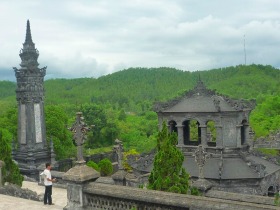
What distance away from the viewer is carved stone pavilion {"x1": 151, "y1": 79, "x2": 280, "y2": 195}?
74.2 ft

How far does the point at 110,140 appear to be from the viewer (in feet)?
224

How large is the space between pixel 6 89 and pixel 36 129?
16981cm

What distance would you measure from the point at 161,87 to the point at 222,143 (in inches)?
6025

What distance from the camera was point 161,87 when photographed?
17675 cm

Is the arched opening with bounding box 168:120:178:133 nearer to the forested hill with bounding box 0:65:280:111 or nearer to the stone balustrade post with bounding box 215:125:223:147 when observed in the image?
the stone balustrade post with bounding box 215:125:223:147

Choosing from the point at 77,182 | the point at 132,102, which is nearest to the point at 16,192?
the point at 77,182

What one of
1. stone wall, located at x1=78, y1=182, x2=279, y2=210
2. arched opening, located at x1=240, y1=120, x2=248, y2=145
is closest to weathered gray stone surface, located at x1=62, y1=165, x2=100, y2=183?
stone wall, located at x1=78, y1=182, x2=279, y2=210

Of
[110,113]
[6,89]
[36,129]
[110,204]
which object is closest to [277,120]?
[36,129]

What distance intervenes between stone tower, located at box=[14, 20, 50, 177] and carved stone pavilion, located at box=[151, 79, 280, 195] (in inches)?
461

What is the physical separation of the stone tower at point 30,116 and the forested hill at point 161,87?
7885 cm

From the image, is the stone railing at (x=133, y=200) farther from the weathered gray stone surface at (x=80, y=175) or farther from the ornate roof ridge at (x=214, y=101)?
the ornate roof ridge at (x=214, y=101)

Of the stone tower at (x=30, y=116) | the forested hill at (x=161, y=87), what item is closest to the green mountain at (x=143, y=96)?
the forested hill at (x=161, y=87)

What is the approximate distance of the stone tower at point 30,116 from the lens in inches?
1295

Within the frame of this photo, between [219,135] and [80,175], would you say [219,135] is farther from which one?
[80,175]
